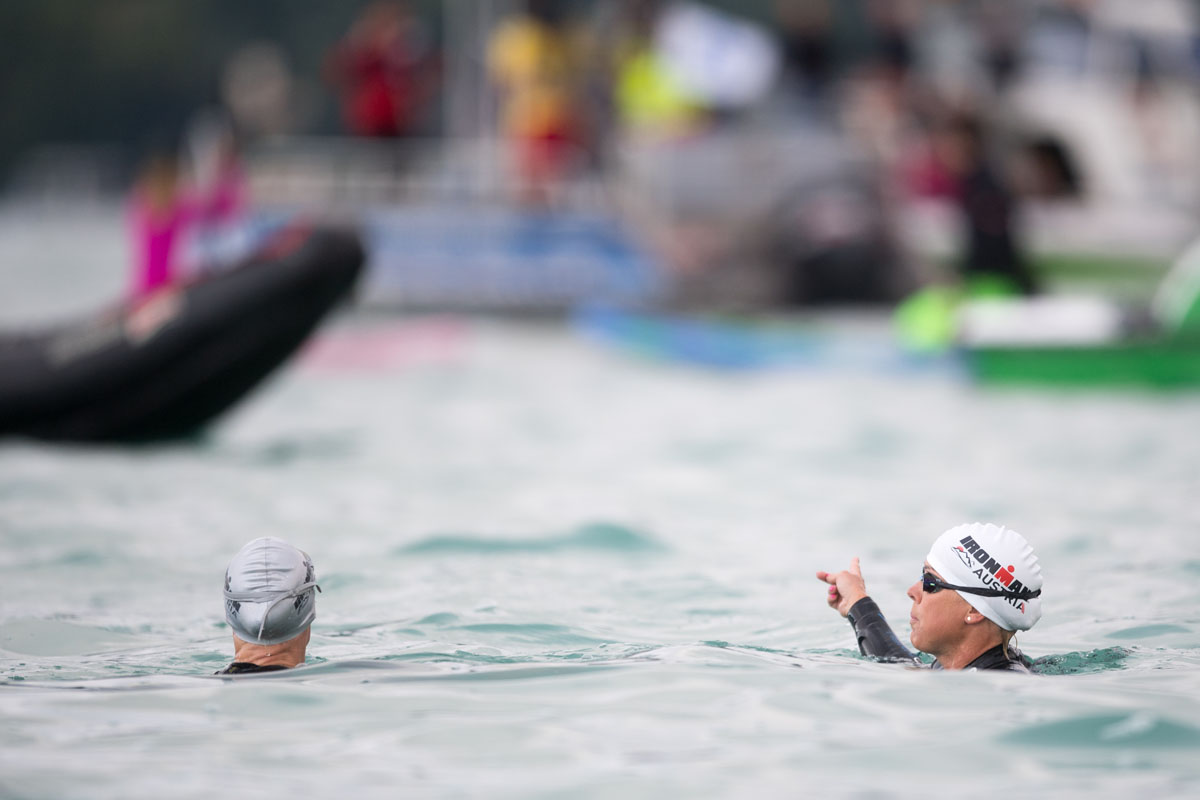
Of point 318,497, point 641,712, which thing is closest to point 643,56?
point 318,497

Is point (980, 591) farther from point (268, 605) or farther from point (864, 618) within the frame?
point (268, 605)

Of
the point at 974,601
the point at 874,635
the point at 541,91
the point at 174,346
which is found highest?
the point at 541,91

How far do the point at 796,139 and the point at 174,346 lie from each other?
876 cm

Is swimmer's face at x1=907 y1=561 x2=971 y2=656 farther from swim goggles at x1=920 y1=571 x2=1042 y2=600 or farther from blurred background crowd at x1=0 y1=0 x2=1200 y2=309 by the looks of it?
blurred background crowd at x1=0 y1=0 x2=1200 y2=309

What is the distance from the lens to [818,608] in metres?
5.79

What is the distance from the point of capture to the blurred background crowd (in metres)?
15.4

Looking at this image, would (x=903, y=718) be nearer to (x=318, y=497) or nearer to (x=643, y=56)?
(x=318, y=497)

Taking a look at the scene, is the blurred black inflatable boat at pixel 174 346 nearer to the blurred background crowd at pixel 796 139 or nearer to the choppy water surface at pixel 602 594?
the choppy water surface at pixel 602 594

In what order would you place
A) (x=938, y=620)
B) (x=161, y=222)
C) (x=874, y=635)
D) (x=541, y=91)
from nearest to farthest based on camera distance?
(x=938, y=620)
(x=874, y=635)
(x=161, y=222)
(x=541, y=91)

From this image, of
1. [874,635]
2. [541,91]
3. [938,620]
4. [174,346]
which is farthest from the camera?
[541,91]

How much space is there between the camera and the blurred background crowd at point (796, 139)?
50.4ft

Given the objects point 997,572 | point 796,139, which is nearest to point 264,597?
point 997,572

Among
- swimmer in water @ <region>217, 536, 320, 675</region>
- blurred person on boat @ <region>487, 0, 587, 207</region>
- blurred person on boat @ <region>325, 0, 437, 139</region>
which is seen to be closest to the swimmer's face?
swimmer in water @ <region>217, 536, 320, 675</region>

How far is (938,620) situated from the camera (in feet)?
15.0
